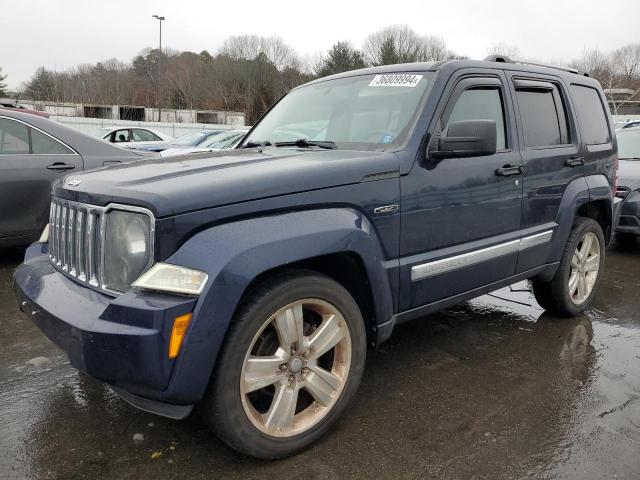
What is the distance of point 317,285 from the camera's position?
243cm

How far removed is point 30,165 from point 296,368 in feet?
13.7

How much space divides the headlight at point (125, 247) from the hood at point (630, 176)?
22.0ft

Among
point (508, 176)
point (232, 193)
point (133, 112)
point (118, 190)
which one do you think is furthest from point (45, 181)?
point (133, 112)

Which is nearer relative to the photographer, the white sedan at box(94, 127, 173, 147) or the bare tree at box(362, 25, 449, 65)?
the white sedan at box(94, 127, 173, 147)

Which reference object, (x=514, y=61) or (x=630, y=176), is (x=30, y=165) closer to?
(x=514, y=61)

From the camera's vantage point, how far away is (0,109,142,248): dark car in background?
17.2 feet


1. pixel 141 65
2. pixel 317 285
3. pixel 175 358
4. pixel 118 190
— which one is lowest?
pixel 175 358

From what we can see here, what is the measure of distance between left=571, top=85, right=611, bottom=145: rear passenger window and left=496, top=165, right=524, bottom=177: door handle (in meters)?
1.12

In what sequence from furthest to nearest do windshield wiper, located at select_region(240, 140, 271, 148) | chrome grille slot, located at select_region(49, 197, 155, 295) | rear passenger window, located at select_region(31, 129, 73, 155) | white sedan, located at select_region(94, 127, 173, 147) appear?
white sedan, located at select_region(94, 127, 173, 147), rear passenger window, located at select_region(31, 129, 73, 155), windshield wiper, located at select_region(240, 140, 271, 148), chrome grille slot, located at select_region(49, 197, 155, 295)

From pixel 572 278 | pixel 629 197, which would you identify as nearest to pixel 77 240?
pixel 572 278

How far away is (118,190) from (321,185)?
0.90 m

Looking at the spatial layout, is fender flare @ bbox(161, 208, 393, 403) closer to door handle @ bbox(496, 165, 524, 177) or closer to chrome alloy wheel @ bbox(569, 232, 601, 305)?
door handle @ bbox(496, 165, 524, 177)

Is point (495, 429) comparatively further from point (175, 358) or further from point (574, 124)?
point (574, 124)

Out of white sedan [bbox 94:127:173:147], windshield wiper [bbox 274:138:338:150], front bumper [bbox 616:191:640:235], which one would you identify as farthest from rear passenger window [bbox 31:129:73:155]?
white sedan [bbox 94:127:173:147]
